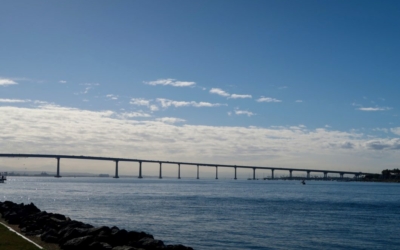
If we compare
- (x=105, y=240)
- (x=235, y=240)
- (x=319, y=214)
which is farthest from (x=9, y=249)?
(x=319, y=214)

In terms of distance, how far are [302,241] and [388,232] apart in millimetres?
9141

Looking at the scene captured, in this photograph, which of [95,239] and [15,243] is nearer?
[15,243]

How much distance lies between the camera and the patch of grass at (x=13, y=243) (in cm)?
1797

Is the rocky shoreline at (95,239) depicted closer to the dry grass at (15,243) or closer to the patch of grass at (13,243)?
A: the dry grass at (15,243)

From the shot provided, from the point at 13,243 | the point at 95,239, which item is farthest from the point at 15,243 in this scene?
the point at 95,239

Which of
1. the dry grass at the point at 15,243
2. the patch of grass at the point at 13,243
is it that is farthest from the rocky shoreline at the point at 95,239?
the patch of grass at the point at 13,243

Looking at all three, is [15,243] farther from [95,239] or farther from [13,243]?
[95,239]

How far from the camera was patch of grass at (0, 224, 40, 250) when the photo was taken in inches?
707

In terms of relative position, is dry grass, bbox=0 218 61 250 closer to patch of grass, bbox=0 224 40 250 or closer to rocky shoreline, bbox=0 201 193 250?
patch of grass, bbox=0 224 40 250

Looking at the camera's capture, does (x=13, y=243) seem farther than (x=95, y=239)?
No

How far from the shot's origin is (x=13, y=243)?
18.9m

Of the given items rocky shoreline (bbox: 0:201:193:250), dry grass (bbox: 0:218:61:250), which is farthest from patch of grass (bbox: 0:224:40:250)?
rocky shoreline (bbox: 0:201:193:250)

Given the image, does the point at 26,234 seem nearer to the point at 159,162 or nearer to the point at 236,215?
the point at 236,215

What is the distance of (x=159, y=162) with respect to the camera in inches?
7279
